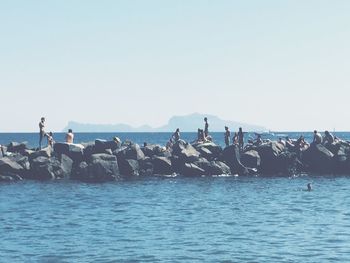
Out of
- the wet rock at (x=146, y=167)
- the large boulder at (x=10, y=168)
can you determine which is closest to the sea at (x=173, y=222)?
the large boulder at (x=10, y=168)

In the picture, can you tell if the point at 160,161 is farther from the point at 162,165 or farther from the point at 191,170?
the point at 191,170

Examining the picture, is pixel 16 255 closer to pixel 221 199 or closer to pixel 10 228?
pixel 10 228

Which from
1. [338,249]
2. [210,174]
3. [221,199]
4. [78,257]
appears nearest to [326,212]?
[221,199]

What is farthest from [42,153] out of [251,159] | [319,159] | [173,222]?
[319,159]

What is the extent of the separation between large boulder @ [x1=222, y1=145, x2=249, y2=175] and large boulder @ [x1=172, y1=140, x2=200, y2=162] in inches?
122

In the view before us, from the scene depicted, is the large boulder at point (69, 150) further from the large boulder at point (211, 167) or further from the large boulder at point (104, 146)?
the large boulder at point (211, 167)

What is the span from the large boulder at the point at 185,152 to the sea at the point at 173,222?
4.49 meters

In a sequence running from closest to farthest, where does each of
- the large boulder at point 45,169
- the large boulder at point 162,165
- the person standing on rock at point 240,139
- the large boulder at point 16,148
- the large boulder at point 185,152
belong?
1. the large boulder at point 45,169
2. the large boulder at point 185,152
3. the large boulder at point 162,165
4. the large boulder at point 16,148
5. the person standing on rock at point 240,139

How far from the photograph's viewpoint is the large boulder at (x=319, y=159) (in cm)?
5709

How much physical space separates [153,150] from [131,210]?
22.0 meters

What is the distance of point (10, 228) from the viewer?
28.5m

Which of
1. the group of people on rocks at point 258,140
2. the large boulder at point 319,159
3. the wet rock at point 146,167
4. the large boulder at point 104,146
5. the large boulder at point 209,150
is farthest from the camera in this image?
the group of people on rocks at point 258,140

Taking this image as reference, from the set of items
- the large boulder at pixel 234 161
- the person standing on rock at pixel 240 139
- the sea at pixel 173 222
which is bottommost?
the sea at pixel 173 222

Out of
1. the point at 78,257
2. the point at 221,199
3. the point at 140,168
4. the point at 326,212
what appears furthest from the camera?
the point at 140,168
